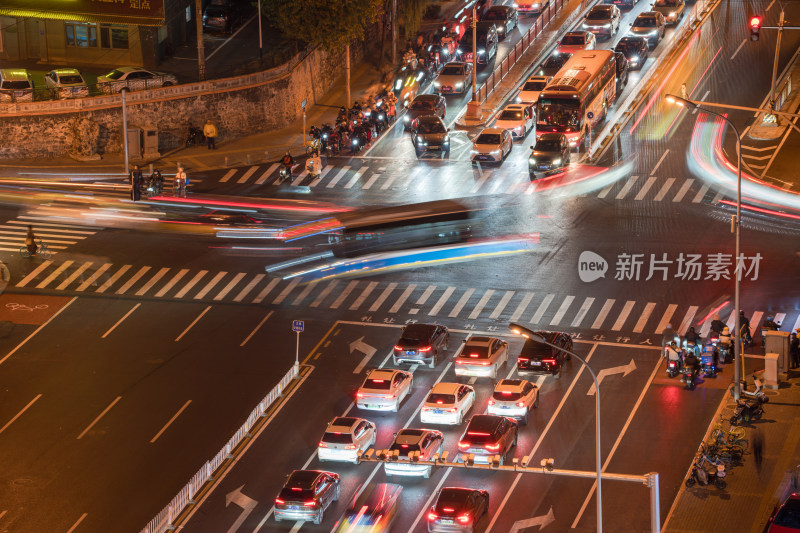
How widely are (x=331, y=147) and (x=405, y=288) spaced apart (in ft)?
63.8

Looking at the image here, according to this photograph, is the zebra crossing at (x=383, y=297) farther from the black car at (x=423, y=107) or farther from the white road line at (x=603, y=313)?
the black car at (x=423, y=107)

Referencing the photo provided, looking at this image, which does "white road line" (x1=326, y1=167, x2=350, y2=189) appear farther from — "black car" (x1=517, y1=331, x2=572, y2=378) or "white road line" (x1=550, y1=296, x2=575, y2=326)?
"black car" (x1=517, y1=331, x2=572, y2=378)

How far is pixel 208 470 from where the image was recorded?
50000 mm

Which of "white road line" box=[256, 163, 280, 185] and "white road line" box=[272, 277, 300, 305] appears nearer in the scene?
"white road line" box=[272, 277, 300, 305]

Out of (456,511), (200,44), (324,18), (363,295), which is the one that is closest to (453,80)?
(324,18)

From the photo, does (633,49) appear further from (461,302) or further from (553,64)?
(461,302)

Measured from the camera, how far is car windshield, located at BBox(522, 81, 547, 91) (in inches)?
3469

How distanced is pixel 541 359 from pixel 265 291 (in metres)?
14.8

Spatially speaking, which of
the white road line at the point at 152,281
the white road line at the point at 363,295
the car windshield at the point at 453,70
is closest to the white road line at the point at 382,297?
the white road line at the point at 363,295

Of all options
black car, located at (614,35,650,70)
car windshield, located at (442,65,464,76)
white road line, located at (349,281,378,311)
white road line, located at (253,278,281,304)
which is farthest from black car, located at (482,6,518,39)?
white road line, located at (253,278,281,304)

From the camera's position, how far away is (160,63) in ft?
293

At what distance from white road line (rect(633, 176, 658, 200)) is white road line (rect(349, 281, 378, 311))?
16.3 m

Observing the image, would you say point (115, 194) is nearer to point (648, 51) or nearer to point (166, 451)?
point (166, 451)

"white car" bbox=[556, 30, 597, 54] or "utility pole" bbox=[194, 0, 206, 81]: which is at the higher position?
"utility pole" bbox=[194, 0, 206, 81]
